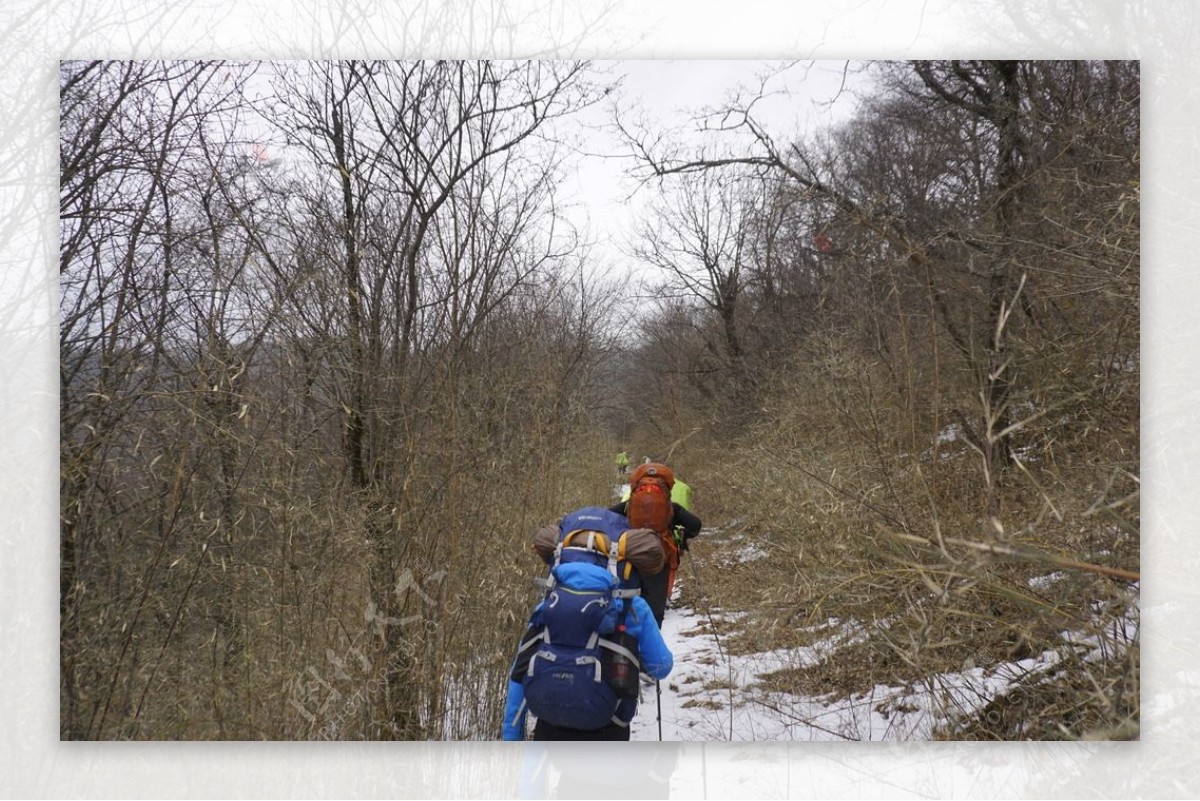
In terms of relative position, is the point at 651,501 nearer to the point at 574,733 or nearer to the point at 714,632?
the point at 714,632

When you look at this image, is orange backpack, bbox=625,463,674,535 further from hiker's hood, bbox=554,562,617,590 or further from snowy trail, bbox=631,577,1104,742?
hiker's hood, bbox=554,562,617,590

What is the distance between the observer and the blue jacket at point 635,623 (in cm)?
194

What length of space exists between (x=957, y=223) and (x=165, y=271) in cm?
294

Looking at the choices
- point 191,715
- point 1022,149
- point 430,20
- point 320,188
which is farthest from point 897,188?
point 191,715

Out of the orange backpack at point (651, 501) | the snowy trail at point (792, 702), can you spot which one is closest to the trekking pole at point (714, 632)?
the snowy trail at point (792, 702)

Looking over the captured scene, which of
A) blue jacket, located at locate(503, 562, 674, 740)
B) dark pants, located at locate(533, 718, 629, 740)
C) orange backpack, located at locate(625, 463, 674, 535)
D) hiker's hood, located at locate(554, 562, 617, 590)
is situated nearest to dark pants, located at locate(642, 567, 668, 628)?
orange backpack, located at locate(625, 463, 674, 535)

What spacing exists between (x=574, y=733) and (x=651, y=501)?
121cm

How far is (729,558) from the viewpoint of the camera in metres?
4.04

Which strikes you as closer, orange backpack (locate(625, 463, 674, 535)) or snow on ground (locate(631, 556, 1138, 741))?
snow on ground (locate(631, 556, 1138, 741))

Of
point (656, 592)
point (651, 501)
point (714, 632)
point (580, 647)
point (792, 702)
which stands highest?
point (651, 501)

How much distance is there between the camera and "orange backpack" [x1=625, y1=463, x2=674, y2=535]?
3.11m

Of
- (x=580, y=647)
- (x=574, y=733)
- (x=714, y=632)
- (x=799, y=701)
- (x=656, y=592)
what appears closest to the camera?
(x=580, y=647)

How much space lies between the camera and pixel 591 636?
1.92 meters

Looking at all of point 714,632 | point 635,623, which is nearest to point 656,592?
point 714,632
